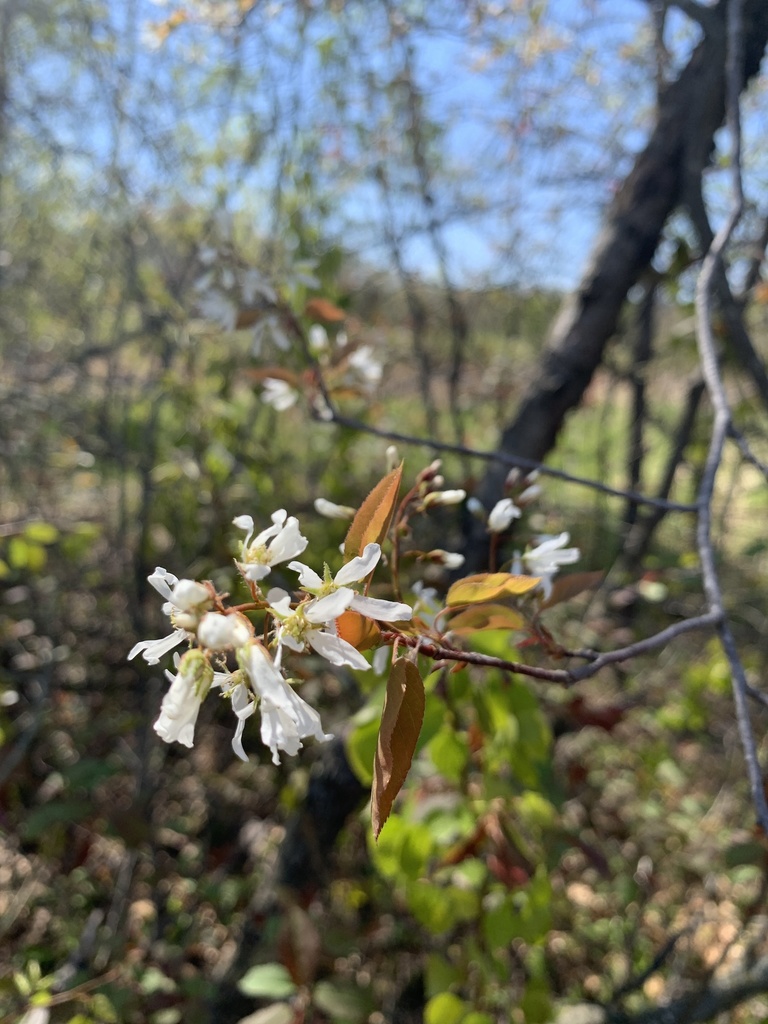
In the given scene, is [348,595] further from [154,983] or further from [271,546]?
[154,983]

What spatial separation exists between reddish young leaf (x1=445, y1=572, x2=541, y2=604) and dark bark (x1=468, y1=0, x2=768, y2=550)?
3.19 ft

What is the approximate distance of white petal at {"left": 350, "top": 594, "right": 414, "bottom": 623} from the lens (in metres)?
0.57

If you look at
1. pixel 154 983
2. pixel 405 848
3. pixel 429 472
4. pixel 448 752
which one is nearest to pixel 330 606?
pixel 429 472

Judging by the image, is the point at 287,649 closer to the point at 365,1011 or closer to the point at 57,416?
the point at 365,1011

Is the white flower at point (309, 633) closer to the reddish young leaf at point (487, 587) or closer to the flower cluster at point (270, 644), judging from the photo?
the flower cluster at point (270, 644)

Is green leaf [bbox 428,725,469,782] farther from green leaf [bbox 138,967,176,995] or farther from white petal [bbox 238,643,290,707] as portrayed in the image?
green leaf [bbox 138,967,176,995]

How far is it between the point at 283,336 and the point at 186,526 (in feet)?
4.30

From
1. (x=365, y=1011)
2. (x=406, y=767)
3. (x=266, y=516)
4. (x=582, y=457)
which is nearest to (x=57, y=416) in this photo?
(x=266, y=516)

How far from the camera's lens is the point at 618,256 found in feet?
5.64

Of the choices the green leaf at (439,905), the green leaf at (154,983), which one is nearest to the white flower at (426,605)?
the green leaf at (439,905)

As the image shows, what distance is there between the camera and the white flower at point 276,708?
1.80 feet

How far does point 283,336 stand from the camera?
4.47ft

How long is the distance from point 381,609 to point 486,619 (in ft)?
0.64

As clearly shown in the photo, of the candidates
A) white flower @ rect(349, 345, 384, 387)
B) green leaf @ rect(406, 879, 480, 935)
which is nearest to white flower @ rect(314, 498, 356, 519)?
white flower @ rect(349, 345, 384, 387)
